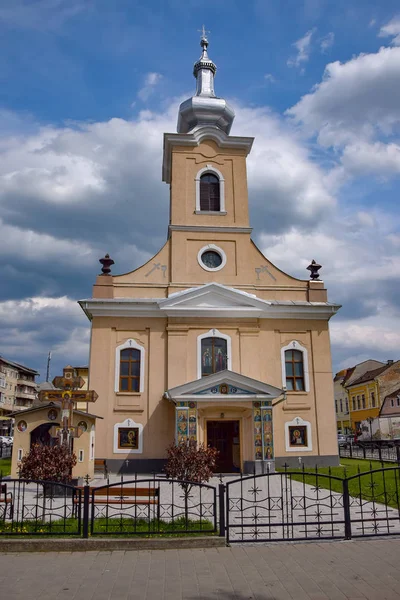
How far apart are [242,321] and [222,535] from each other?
15.2 meters

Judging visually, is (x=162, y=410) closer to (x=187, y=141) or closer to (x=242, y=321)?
(x=242, y=321)

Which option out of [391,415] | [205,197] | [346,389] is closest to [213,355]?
[205,197]

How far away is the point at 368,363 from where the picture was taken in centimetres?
6450

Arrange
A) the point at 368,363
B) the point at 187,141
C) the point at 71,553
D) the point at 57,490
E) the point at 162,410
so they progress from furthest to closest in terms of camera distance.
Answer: the point at 368,363, the point at 187,141, the point at 162,410, the point at 57,490, the point at 71,553

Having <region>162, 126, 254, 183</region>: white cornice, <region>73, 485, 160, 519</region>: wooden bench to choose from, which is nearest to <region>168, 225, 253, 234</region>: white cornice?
<region>162, 126, 254, 183</region>: white cornice

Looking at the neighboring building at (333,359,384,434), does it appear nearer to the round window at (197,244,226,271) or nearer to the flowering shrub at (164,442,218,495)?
the round window at (197,244,226,271)

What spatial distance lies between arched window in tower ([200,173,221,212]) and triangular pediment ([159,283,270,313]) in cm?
461

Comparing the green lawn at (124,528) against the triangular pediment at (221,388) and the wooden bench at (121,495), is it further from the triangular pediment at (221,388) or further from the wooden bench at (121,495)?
the triangular pediment at (221,388)

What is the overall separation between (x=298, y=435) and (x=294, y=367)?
10.0 feet

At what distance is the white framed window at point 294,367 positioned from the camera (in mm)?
23578

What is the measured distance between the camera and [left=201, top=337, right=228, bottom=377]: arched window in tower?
22.6m

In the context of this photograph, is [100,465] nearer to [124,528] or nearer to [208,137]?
[124,528]

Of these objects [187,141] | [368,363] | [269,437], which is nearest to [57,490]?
[269,437]

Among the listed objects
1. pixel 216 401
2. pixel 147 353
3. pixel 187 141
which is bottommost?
pixel 216 401
